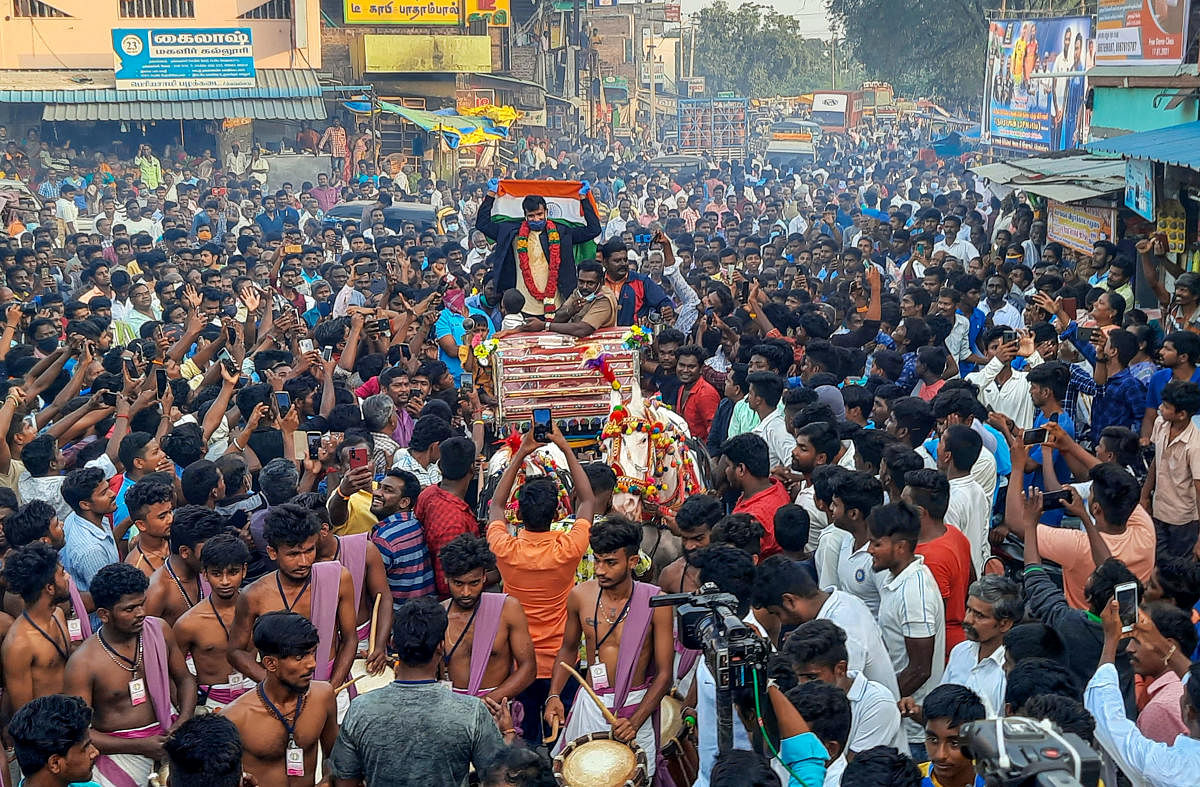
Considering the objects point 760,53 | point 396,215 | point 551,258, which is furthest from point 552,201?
point 760,53

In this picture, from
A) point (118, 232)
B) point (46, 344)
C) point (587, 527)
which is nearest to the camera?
point (587, 527)

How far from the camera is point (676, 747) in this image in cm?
532

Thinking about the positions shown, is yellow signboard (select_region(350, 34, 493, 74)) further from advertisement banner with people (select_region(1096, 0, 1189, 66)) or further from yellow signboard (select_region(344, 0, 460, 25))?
advertisement banner with people (select_region(1096, 0, 1189, 66))

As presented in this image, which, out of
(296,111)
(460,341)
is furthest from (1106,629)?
(296,111)

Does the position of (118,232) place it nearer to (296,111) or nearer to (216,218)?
(216,218)

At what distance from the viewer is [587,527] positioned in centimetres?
575

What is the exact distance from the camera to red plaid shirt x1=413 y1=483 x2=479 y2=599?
6.16 metres

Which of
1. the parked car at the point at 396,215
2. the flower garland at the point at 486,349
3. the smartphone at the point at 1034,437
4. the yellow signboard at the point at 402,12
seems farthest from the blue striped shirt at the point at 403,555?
the yellow signboard at the point at 402,12

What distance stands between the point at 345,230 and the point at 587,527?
14.2 metres

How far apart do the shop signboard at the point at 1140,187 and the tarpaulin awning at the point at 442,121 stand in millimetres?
19656

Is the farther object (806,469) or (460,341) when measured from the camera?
(460,341)

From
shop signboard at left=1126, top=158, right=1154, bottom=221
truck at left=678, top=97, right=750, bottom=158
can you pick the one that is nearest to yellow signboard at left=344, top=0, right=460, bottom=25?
truck at left=678, top=97, right=750, bottom=158

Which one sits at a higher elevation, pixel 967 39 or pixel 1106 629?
pixel 967 39

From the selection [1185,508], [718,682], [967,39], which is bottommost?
[1185,508]
